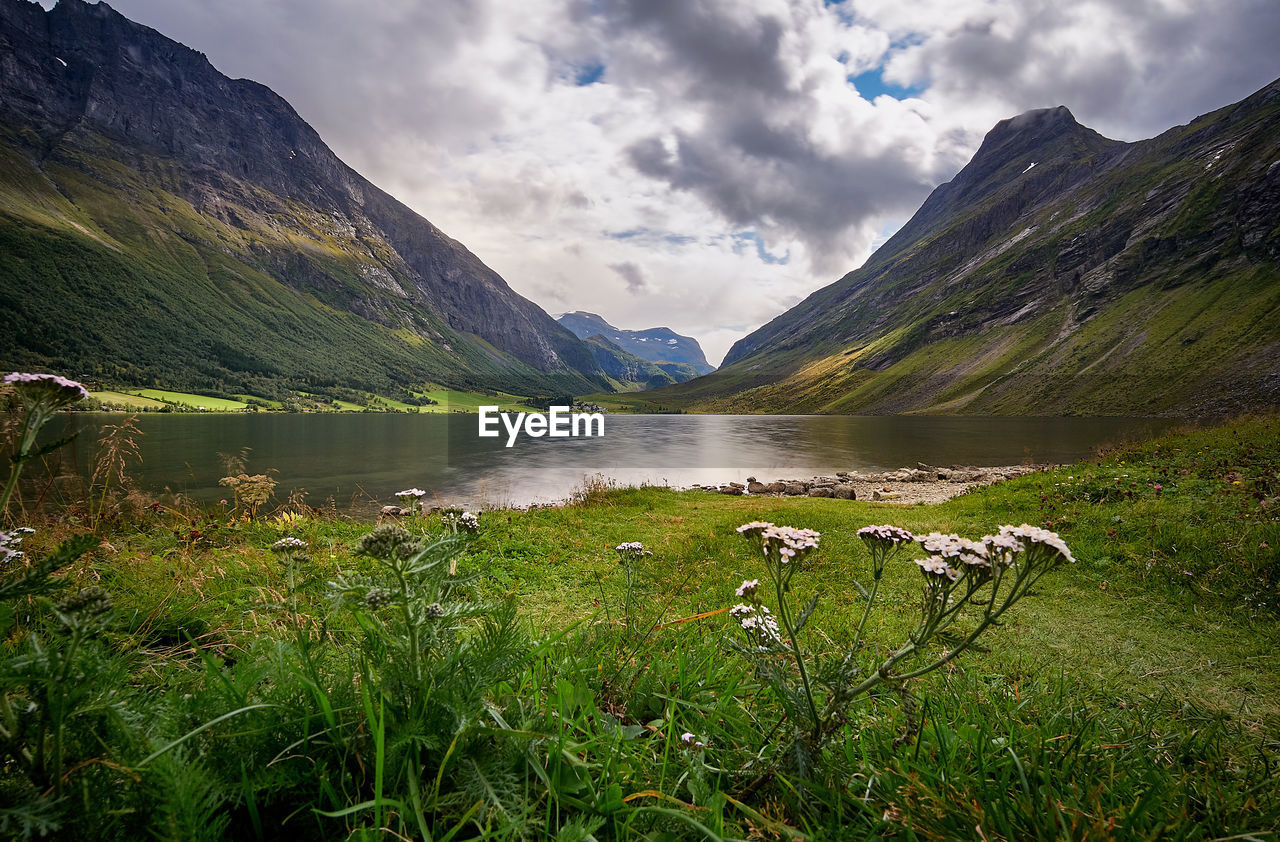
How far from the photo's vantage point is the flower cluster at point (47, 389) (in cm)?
181

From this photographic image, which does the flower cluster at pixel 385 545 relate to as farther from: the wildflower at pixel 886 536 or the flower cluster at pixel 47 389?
the wildflower at pixel 886 536

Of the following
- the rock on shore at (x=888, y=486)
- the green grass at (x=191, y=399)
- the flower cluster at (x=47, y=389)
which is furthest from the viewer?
the green grass at (x=191, y=399)

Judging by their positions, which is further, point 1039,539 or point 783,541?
point 783,541

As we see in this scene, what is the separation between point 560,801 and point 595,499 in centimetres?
1527

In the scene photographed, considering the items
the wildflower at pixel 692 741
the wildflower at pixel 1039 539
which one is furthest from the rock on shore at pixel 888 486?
the wildflower at pixel 692 741

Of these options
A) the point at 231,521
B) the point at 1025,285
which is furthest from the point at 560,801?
the point at 1025,285

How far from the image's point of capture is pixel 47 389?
1857 mm

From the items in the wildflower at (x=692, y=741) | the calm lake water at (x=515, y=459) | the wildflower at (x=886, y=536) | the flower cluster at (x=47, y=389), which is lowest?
the calm lake water at (x=515, y=459)

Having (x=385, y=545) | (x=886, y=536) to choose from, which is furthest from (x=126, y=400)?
(x=886, y=536)

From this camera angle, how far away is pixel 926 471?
109 feet

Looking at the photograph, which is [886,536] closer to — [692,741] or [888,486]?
[692,741]

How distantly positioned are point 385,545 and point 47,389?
1.37 m

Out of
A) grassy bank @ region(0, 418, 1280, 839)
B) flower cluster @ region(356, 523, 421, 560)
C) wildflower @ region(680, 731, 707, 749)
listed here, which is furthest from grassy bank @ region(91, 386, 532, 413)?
wildflower @ region(680, 731, 707, 749)

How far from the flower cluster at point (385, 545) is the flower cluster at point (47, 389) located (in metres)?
1.11
